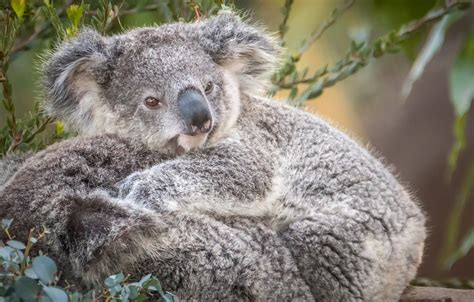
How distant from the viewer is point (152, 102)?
4.62m

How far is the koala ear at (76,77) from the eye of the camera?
15.4 ft

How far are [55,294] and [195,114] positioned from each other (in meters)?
1.61

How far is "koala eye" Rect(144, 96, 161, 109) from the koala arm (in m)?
0.30

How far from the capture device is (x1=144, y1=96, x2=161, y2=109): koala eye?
461 centimetres

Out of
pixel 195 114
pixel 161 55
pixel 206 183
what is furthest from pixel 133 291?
pixel 161 55

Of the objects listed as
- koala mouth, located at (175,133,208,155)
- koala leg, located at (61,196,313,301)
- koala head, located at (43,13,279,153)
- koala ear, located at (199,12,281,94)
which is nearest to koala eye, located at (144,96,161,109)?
koala head, located at (43,13,279,153)

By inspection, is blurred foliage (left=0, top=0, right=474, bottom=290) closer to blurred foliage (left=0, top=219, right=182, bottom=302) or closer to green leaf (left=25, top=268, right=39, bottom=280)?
blurred foliage (left=0, top=219, right=182, bottom=302)

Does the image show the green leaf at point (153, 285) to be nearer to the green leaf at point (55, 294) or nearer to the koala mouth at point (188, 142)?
the green leaf at point (55, 294)

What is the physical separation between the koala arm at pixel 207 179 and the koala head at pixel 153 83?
125 millimetres

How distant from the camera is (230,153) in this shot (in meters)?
4.63

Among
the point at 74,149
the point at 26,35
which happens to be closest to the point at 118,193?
the point at 74,149

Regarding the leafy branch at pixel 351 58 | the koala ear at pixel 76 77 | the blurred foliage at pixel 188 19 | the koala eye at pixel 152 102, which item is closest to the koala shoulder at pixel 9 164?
the blurred foliage at pixel 188 19

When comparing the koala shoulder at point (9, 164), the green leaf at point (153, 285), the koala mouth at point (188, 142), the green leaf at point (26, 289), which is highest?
the koala mouth at point (188, 142)

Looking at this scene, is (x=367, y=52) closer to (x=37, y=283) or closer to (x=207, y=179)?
(x=207, y=179)
